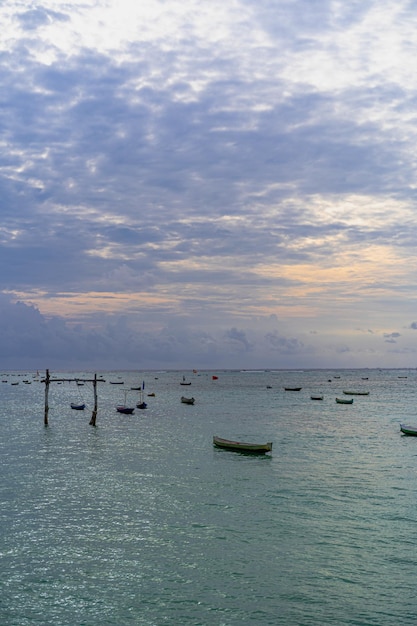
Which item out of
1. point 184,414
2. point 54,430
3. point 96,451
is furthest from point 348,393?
point 96,451

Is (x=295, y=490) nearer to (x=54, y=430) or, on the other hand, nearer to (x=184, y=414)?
(x=54, y=430)

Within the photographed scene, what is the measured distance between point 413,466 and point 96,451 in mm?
30730

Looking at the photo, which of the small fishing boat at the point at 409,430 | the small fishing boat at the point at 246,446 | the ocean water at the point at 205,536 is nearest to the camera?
the ocean water at the point at 205,536

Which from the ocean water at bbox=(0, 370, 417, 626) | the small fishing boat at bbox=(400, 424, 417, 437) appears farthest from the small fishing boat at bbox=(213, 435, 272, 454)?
the small fishing boat at bbox=(400, 424, 417, 437)

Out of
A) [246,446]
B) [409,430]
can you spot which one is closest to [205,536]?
[246,446]

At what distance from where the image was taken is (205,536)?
28891 millimetres

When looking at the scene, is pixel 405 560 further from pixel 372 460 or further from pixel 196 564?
pixel 372 460

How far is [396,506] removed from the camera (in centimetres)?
3472

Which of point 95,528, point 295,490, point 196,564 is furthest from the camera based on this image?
point 295,490

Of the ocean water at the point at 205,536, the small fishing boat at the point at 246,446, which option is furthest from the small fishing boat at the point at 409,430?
the small fishing boat at the point at 246,446

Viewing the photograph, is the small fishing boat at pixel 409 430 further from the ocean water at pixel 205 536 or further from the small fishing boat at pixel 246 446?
the small fishing boat at pixel 246 446

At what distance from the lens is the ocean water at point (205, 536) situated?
2108cm

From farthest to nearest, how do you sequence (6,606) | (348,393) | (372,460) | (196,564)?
(348,393) < (372,460) < (196,564) < (6,606)

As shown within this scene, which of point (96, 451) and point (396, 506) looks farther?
point (96, 451)
